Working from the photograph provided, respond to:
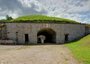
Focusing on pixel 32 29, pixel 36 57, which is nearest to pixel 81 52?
pixel 36 57

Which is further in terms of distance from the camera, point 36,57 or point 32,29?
point 32,29

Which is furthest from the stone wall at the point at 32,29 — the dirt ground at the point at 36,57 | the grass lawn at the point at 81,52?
the dirt ground at the point at 36,57

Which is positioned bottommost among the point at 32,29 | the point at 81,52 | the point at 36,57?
the point at 36,57

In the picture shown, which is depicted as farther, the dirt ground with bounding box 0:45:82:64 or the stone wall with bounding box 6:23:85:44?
the stone wall with bounding box 6:23:85:44

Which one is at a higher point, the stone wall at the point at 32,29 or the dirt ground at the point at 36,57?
the stone wall at the point at 32,29

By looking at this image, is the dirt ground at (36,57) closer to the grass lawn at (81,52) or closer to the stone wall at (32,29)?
the grass lawn at (81,52)

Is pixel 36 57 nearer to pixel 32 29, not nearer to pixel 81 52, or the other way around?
pixel 81 52

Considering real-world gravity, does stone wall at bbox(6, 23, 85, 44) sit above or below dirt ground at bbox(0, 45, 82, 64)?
above

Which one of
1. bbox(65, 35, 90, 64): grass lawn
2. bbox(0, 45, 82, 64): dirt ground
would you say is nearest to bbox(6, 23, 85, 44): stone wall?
bbox(65, 35, 90, 64): grass lawn

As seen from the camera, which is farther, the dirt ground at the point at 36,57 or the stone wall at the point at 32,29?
the stone wall at the point at 32,29

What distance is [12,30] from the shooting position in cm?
1216

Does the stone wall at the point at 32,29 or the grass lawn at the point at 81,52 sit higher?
the stone wall at the point at 32,29

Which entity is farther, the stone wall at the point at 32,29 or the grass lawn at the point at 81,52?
the stone wall at the point at 32,29

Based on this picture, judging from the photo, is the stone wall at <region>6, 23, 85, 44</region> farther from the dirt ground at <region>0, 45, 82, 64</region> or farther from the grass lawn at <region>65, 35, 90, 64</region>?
the dirt ground at <region>0, 45, 82, 64</region>
